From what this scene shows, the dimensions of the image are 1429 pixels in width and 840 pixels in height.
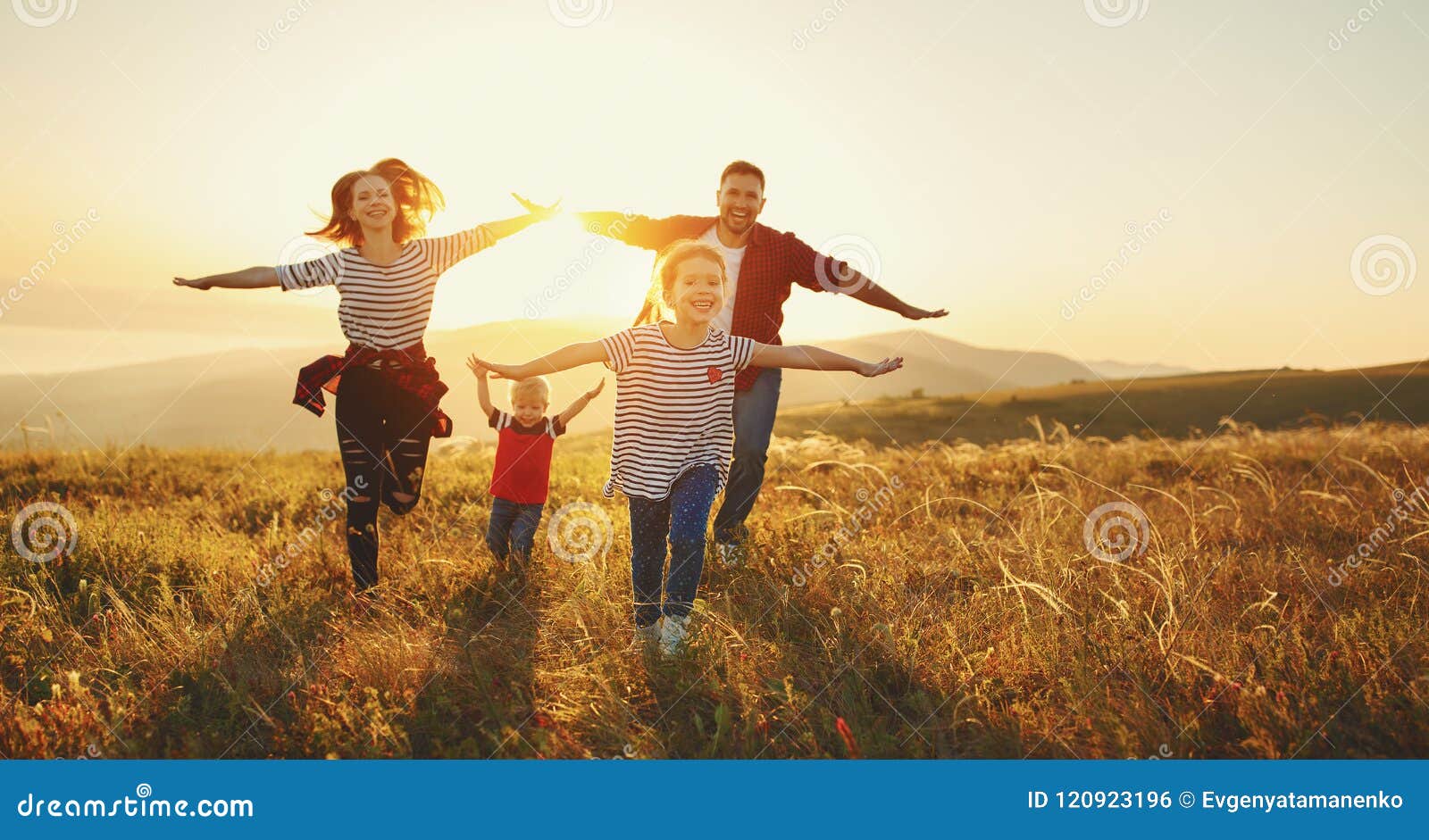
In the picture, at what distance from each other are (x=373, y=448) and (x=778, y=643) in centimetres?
261

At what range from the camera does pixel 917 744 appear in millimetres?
3662

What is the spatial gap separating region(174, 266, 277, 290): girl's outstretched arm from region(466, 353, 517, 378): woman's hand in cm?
130

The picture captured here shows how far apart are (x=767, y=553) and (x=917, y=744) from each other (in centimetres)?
227

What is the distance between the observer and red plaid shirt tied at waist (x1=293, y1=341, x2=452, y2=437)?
5.20 m

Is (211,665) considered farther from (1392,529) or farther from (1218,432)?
(1218,432)

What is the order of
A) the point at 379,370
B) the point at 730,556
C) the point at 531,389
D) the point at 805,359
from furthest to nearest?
1. the point at 531,389
2. the point at 730,556
3. the point at 379,370
4. the point at 805,359

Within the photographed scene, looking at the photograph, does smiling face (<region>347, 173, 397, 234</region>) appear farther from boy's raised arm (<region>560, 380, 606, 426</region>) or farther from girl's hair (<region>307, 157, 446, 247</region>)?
boy's raised arm (<region>560, 380, 606, 426</region>)

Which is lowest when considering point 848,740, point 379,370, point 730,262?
point 848,740

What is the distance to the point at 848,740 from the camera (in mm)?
3543

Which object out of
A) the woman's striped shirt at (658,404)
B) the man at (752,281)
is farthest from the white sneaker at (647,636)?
the man at (752,281)

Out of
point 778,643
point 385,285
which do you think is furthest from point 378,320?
point 778,643

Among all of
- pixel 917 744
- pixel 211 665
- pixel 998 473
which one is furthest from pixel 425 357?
pixel 998 473

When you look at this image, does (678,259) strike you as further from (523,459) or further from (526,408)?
(523,459)

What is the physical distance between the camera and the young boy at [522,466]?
241 inches
